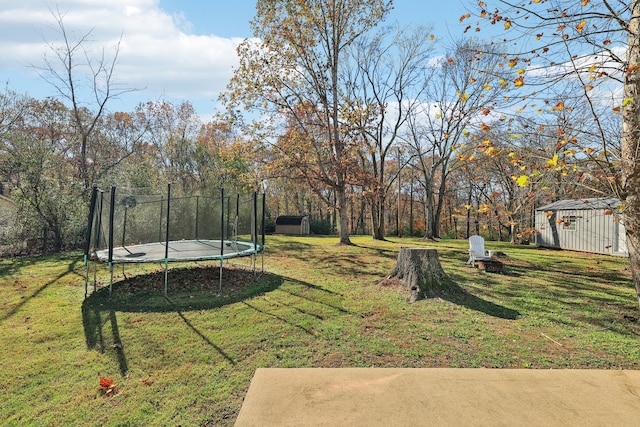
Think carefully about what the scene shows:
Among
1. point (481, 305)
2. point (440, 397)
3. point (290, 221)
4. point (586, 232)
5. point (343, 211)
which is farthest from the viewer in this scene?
point (290, 221)

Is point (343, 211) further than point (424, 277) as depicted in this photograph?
Yes

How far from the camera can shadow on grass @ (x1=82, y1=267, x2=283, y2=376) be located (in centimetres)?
399

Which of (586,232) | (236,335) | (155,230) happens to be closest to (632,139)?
(236,335)

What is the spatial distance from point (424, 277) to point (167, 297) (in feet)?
14.5

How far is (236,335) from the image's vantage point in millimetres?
4016

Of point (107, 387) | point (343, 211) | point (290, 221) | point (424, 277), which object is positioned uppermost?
point (343, 211)

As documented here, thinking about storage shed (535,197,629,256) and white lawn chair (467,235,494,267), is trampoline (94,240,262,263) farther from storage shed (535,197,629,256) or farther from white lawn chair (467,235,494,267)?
storage shed (535,197,629,256)

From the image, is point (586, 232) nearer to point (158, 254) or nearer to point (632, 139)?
point (632, 139)

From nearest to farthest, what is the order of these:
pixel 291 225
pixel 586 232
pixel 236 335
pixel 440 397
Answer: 1. pixel 440 397
2. pixel 236 335
3. pixel 586 232
4. pixel 291 225

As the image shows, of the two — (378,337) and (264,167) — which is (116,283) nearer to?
(378,337)

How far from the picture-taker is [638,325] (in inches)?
175

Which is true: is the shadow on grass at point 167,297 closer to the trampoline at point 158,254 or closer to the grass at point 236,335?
the grass at point 236,335

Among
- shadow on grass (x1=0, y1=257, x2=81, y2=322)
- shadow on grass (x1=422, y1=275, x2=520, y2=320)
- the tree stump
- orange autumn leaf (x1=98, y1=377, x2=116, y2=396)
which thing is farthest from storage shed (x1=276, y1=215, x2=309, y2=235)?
orange autumn leaf (x1=98, y1=377, x2=116, y2=396)

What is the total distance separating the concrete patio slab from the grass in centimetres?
25
